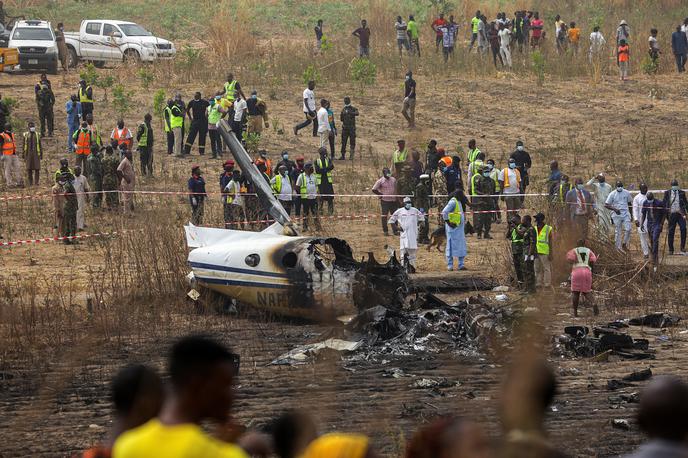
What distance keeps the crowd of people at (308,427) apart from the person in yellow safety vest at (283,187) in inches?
744

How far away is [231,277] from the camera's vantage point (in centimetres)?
1797

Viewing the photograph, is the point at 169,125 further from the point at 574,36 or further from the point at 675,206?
the point at 574,36

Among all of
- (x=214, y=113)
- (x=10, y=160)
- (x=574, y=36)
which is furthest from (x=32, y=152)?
(x=574, y=36)

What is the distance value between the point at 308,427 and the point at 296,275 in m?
11.7

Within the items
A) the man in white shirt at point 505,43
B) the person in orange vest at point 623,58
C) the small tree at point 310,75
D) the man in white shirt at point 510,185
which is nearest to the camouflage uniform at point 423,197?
the man in white shirt at point 510,185

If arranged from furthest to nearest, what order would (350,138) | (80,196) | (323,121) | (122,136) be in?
(350,138)
(323,121)
(122,136)
(80,196)

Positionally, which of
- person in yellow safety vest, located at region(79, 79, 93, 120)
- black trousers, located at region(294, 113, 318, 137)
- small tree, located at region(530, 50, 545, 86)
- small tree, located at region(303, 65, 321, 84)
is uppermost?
small tree, located at region(530, 50, 545, 86)

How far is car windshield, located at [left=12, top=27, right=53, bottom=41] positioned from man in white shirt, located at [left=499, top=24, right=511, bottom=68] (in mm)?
13590

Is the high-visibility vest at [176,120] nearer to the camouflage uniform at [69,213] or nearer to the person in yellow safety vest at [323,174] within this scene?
the person in yellow safety vest at [323,174]

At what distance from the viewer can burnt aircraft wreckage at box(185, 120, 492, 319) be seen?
57.3 ft

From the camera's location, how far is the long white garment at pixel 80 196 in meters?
23.9

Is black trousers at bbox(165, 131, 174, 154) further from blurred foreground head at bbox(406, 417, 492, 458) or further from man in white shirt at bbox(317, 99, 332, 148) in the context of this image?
blurred foreground head at bbox(406, 417, 492, 458)

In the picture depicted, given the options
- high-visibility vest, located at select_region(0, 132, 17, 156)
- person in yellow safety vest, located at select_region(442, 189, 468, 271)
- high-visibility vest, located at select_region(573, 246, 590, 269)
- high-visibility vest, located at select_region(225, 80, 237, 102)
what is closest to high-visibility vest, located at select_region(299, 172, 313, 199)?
person in yellow safety vest, located at select_region(442, 189, 468, 271)

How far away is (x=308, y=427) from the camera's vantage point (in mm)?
5824
